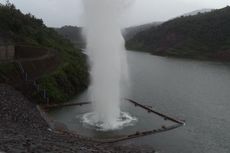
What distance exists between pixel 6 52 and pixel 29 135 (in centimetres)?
2887

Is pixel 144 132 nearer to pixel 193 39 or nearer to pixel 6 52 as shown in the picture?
pixel 6 52

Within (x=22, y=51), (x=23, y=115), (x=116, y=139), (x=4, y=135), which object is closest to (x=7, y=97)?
(x=23, y=115)

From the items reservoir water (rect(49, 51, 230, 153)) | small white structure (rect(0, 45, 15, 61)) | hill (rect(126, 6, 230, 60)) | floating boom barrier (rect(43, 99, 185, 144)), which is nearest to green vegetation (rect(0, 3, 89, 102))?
reservoir water (rect(49, 51, 230, 153))

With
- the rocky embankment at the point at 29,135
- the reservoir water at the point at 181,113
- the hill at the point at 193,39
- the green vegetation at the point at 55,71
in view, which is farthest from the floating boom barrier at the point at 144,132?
the hill at the point at 193,39

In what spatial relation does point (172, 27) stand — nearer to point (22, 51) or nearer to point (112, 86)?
point (22, 51)

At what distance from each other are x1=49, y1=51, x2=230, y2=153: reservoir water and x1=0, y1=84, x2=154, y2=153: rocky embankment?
289 cm

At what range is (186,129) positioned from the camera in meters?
34.8

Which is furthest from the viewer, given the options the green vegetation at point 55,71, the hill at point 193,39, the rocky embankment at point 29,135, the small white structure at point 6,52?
the hill at point 193,39

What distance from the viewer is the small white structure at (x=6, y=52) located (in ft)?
165

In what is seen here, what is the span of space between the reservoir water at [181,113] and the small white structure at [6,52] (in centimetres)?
1022

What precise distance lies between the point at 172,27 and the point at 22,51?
12738 cm

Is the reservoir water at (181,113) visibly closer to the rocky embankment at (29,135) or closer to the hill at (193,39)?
the rocky embankment at (29,135)

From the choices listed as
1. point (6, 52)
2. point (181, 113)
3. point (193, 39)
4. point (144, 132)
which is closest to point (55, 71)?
point (6, 52)

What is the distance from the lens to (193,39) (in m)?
155
